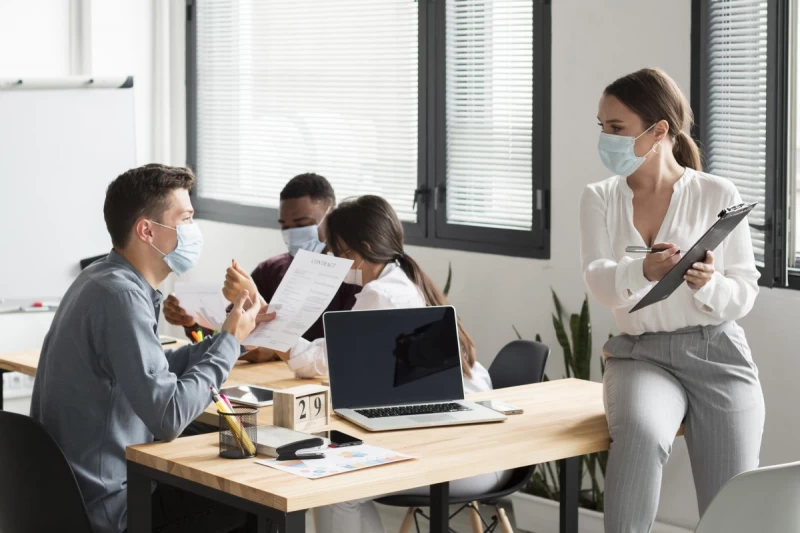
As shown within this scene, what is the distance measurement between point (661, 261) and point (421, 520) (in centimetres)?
208

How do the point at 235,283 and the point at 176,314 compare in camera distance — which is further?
the point at 176,314

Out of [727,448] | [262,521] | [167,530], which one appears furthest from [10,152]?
[727,448]

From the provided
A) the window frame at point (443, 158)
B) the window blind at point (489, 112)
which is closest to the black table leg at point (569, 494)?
the window frame at point (443, 158)

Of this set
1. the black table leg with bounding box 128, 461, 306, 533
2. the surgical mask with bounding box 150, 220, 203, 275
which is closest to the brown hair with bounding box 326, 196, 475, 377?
the surgical mask with bounding box 150, 220, 203, 275

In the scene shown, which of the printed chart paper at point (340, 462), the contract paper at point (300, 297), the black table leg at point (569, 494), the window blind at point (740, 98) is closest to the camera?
the printed chart paper at point (340, 462)

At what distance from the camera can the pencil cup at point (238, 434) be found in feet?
7.12

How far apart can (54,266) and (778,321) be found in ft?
10.6

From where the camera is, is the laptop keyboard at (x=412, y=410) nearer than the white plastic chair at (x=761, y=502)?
No

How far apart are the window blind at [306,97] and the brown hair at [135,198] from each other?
2.46 metres

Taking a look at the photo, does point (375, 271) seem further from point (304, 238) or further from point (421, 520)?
point (421, 520)

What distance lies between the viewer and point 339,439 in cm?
231

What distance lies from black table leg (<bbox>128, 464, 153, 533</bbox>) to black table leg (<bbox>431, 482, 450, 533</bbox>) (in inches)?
25.9

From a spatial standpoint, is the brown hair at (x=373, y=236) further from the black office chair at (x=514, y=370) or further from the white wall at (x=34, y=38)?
the white wall at (x=34, y=38)

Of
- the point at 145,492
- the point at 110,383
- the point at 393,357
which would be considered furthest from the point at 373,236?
the point at 145,492
